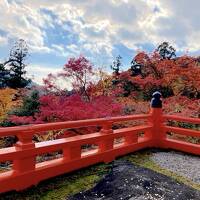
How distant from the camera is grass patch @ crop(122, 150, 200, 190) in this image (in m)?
5.12

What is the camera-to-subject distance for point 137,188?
14.6 ft

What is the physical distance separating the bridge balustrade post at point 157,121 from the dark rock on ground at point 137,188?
2.26 m

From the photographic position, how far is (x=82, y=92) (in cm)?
1582

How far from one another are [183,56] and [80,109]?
8467mm

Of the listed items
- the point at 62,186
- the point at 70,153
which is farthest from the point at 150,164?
the point at 62,186

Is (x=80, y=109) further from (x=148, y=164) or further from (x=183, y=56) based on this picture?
(x=183, y=56)

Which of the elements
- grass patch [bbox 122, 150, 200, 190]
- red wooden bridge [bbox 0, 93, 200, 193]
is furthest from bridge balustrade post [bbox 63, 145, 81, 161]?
grass patch [bbox 122, 150, 200, 190]

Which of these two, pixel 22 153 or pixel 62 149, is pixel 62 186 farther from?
pixel 22 153

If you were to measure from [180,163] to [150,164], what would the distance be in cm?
74

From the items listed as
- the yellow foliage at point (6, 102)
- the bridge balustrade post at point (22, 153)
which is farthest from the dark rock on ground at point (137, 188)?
the yellow foliage at point (6, 102)

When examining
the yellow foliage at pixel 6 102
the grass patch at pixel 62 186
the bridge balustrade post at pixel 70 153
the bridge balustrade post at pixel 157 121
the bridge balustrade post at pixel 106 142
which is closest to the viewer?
the grass patch at pixel 62 186

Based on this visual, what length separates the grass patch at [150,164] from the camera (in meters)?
5.12

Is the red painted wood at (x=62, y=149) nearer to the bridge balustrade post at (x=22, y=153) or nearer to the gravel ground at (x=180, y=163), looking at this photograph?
the bridge balustrade post at (x=22, y=153)

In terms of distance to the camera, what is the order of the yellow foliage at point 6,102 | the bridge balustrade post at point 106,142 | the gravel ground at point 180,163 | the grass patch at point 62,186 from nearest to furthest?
the grass patch at point 62,186
the gravel ground at point 180,163
the bridge balustrade post at point 106,142
the yellow foliage at point 6,102
